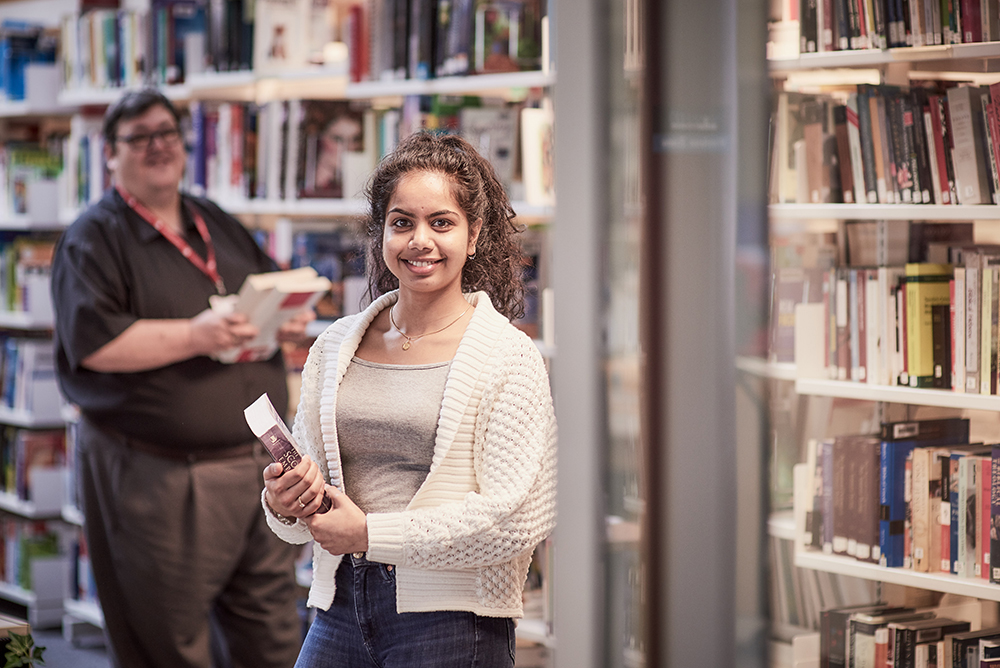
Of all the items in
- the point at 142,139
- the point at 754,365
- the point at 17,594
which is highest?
the point at 142,139

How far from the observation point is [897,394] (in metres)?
2.14

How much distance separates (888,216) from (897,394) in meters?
0.38

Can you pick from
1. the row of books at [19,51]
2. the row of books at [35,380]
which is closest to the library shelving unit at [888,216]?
the row of books at [35,380]

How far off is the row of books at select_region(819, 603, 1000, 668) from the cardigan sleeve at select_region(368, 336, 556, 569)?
3.70 ft

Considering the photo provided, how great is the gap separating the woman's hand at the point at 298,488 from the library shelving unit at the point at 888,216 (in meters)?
0.93

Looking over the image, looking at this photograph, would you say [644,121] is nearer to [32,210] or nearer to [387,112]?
[387,112]

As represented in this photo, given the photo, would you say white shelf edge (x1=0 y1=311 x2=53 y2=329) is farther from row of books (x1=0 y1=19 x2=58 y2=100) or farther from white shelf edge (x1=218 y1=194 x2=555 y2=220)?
white shelf edge (x1=218 y1=194 x2=555 y2=220)

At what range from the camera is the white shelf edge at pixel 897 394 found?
2008 mm

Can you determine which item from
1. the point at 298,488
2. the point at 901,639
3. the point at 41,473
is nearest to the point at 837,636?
the point at 901,639

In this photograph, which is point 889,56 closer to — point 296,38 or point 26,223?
point 296,38

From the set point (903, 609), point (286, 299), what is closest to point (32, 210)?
point (286, 299)

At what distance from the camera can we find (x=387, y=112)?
3.31 m

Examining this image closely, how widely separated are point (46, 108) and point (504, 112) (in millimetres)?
2318

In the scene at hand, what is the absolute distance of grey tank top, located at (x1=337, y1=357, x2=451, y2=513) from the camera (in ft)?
4.80
